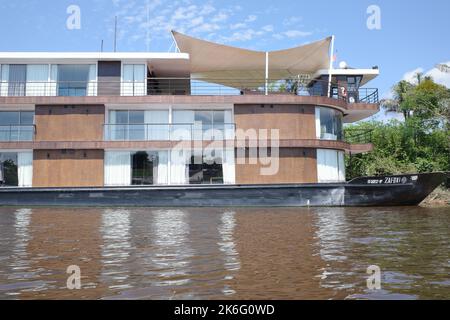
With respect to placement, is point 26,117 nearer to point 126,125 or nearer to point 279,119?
point 126,125

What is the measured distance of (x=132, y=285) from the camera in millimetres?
4668

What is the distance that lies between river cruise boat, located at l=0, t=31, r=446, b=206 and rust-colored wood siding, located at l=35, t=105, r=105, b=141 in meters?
0.04

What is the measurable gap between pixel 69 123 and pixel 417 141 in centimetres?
2320

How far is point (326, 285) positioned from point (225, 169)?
1272 cm

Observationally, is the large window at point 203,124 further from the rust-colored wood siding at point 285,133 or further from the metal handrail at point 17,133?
the metal handrail at point 17,133

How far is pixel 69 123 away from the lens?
683 inches

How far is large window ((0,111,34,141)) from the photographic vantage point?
17375 mm

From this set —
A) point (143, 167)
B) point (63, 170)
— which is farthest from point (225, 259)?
point (63, 170)

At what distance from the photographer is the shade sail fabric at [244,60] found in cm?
1903

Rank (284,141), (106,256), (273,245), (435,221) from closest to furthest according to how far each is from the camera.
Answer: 1. (106,256)
2. (273,245)
3. (435,221)
4. (284,141)

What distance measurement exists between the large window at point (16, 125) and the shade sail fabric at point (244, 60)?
718cm

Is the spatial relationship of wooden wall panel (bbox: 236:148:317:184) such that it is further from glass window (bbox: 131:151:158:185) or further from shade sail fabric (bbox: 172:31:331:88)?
shade sail fabric (bbox: 172:31:331:88)
